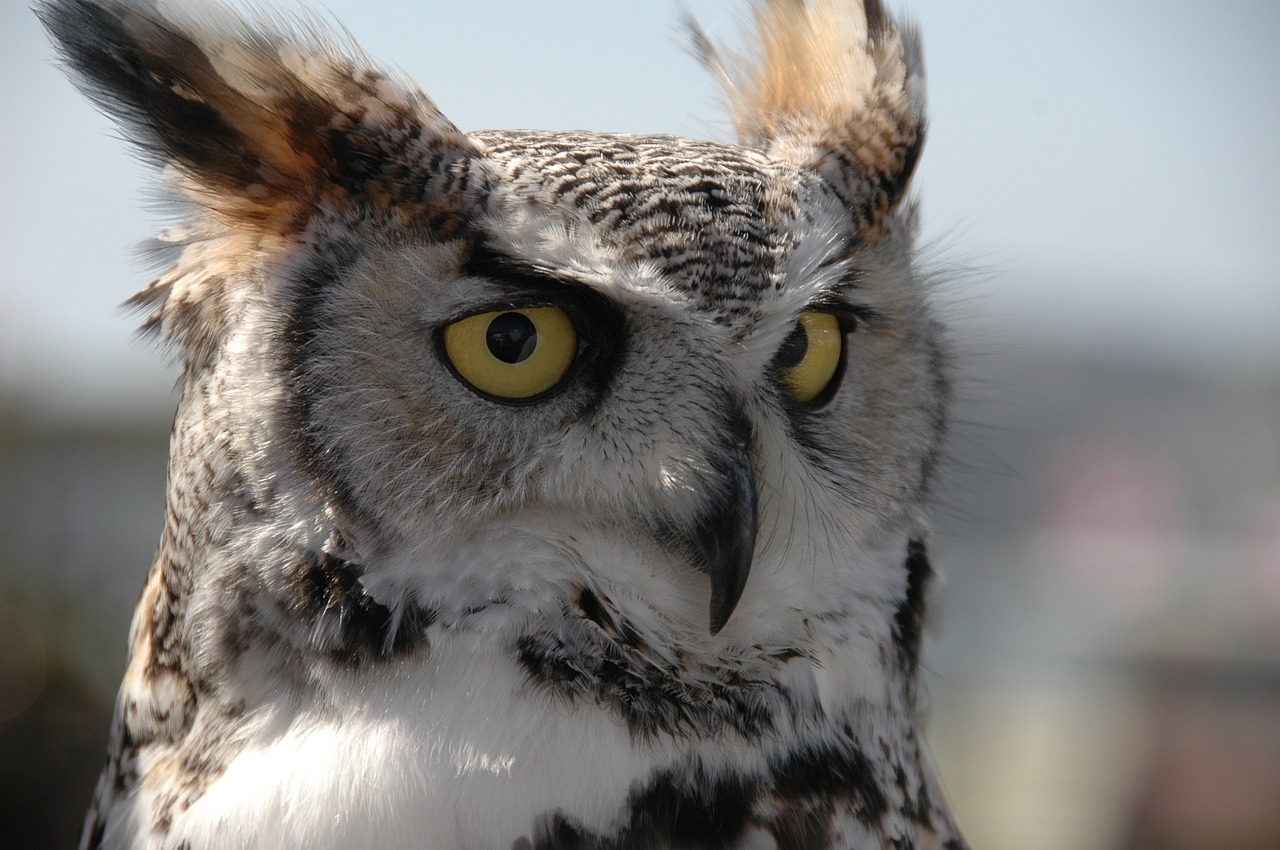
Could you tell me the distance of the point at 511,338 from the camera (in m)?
1.12

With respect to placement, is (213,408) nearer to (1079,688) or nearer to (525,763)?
(525,763)

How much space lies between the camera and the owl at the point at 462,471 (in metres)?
1.12

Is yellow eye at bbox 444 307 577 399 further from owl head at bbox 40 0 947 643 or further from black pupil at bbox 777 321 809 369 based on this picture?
black pupil at bbox 777 321 809 369

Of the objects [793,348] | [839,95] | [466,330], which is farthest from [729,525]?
[839,95]

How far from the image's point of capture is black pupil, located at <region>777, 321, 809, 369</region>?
3.96ft

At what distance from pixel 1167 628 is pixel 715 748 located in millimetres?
8715

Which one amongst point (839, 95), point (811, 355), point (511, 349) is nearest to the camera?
point (511, 349)

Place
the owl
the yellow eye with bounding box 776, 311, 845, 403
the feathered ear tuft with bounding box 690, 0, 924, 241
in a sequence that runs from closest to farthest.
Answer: the owl
the yellow eye with bounding box 776, 311, 845, 403
the feathered ear tuft with bounding box 690, 0, 924, 241

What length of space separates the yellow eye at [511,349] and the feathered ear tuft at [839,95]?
427 mm

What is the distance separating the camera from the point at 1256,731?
20.4 ft

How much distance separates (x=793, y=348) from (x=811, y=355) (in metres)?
0.05

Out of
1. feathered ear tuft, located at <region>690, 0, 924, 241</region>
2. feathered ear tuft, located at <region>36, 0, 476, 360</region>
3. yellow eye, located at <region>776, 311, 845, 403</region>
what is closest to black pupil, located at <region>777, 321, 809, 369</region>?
yellow eye, located at <region>776, 311, 845, 403</region>

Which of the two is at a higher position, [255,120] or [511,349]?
[255,120]

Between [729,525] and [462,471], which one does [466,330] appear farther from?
[729,525]
